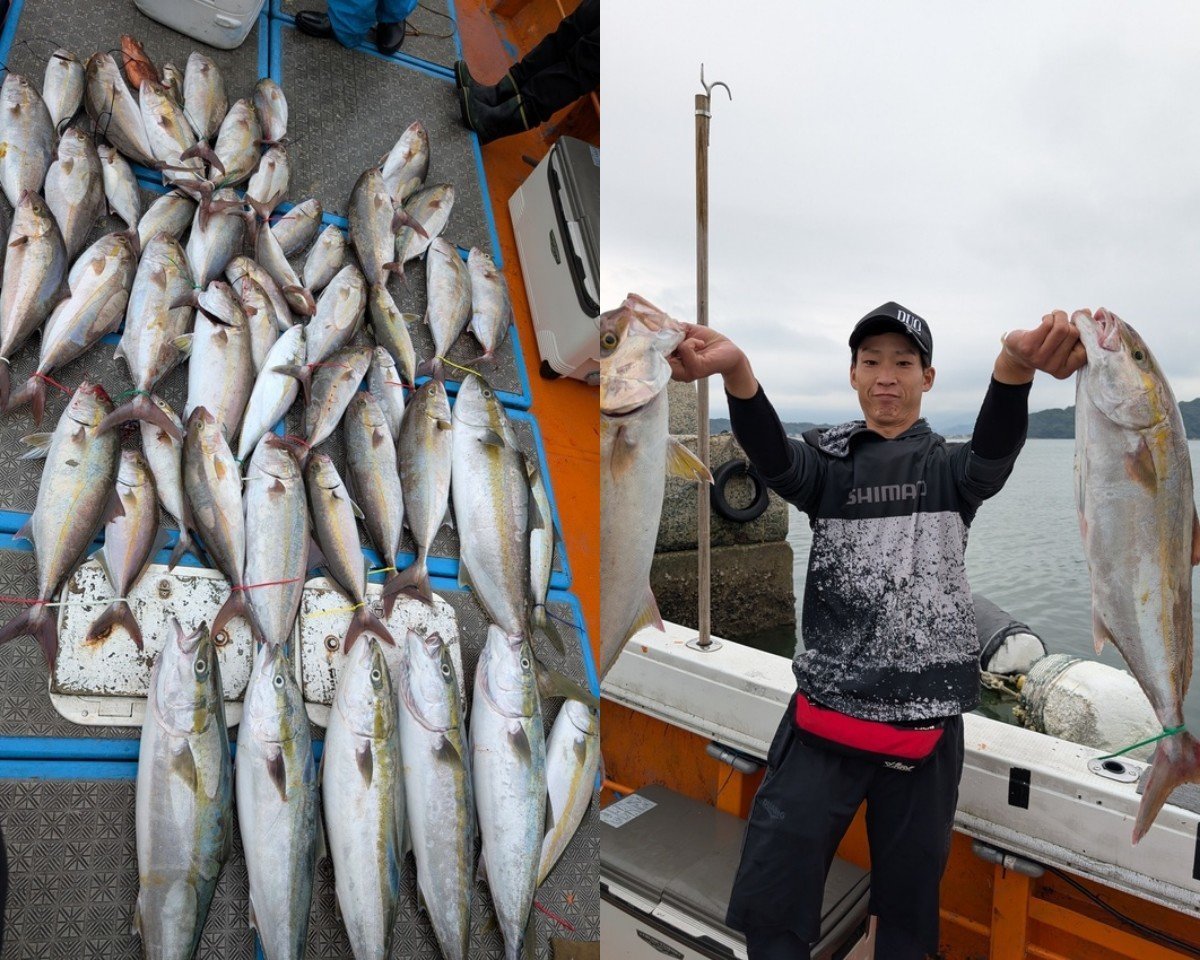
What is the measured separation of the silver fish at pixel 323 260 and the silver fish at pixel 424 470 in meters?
0.60

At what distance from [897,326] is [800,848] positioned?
120cm

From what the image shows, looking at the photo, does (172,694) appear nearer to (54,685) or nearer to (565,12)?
(54,685)

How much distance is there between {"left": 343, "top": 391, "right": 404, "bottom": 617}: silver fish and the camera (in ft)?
8.02

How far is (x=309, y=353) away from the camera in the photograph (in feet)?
8.98

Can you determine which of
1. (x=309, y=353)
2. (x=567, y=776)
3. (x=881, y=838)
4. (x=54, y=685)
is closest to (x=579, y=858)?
(x=567, y=776)

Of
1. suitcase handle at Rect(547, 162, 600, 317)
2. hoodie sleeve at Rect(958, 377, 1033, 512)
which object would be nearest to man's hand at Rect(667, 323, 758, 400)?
hoodie sleeve at Rect(958, 377, 1033, 512)

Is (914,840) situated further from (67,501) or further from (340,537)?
(67,501)

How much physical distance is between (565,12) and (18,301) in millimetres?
3222

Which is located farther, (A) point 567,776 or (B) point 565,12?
(B) point 565,12

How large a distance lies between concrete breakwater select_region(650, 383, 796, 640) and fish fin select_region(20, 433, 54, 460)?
3.91m

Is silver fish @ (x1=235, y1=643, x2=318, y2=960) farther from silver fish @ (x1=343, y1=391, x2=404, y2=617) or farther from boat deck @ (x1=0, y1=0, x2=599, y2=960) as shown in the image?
silver fish @ (x1=343, y1=391, x2=404, y2=617)

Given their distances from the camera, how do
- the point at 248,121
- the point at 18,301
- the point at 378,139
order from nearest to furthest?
the point at 18,301 < the point at 248,121 < the point at 378,139

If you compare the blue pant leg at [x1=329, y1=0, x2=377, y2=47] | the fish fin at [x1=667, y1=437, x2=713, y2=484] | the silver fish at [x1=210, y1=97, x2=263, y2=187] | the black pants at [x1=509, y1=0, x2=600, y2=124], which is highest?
the blue pant leg at [x1=329, y1=0, x2=377, y2=47]

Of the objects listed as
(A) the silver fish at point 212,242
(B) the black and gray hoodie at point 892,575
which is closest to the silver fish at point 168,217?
(A) the silver fish at point 212,242
